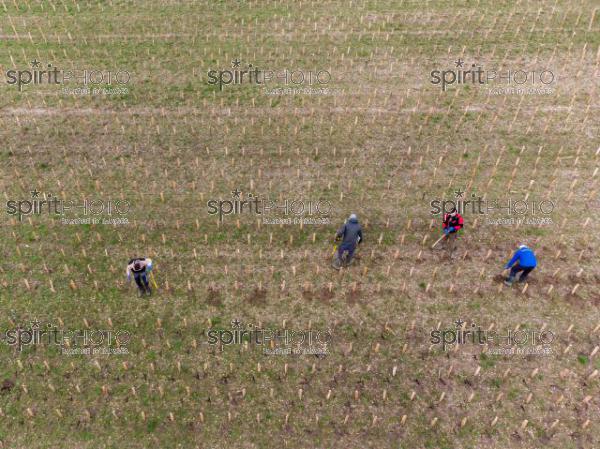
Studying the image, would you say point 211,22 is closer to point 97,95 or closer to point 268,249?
point 97,95

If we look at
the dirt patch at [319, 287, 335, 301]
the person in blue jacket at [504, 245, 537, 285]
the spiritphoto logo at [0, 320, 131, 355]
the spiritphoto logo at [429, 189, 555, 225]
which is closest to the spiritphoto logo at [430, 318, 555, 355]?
the person in blue jacket at [504, 245, 537, 285]

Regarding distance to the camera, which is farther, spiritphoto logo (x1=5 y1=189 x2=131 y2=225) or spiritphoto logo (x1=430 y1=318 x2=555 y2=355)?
spiritphoto logo (x1=5 y1=189 x2=131 y2=225)

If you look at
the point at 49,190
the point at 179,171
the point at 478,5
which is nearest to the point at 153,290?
the point at 179,171

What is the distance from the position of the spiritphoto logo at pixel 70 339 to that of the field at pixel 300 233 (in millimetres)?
63

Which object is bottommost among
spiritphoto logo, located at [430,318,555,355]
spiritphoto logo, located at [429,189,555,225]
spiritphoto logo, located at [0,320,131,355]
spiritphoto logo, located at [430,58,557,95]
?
spiritphoto logo, located at [0,320,131,355]

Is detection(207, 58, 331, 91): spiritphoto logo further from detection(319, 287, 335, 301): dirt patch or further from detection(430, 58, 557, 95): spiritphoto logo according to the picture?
detection(319, 287, 335, 301): dirt patch

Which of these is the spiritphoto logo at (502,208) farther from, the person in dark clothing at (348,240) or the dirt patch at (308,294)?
the dirt patch at (308,294)

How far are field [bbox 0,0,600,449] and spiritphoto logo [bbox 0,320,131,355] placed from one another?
63 mm

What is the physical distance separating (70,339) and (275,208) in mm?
6245

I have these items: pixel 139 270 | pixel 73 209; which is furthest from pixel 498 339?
pixel 73 209

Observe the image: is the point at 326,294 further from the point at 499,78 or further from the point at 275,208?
the point at 499,78

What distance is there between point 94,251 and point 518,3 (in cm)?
2357

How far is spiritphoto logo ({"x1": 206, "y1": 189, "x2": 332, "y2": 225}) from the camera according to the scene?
12.1 meters

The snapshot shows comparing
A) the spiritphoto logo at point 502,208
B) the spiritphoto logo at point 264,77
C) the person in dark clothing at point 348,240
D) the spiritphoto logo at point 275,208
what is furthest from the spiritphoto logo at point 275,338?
the spiritphoto logo at point 264,77
